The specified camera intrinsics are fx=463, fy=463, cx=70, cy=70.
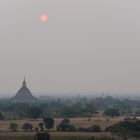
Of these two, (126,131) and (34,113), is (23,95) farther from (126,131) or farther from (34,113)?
(126,131)

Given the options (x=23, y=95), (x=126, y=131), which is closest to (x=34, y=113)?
(x=126, y=131)

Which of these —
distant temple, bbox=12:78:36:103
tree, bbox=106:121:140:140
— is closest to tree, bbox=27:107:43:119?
tree, bbox=106:121:140:140

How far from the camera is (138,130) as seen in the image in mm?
60594

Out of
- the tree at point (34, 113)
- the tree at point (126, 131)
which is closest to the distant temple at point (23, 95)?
the tree at point (34, 113)

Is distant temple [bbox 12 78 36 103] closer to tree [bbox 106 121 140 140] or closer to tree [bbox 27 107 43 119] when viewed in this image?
tree [bbox 27 107 43 119]

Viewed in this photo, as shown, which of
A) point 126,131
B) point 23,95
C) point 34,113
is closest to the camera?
point 126,131

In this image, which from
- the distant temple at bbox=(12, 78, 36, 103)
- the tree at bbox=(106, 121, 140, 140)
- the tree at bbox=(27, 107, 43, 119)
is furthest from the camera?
the distant temple at bbox=(12, 78, 36, 103)

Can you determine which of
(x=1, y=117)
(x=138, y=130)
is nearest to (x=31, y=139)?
(x=138, y=130)

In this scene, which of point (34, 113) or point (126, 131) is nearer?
point (126, 131)

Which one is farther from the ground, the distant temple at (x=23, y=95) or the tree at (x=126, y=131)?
the distant temple at (x=23, y=95)

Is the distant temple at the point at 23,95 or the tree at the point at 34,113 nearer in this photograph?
the tree at the point at 34,113

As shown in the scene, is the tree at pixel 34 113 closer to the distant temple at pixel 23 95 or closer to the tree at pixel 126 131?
the tree at pixel 126 131

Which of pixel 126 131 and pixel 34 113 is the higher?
pixel 34 113

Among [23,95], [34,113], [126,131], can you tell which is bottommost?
[126,131]
